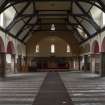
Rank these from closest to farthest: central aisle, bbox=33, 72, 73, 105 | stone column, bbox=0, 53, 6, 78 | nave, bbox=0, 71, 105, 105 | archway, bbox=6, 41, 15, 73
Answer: central aisle, bbox=33, 72, 73, 105 < nave, bbox=0, 71, 105, 105 < stone column, bbox=0, 53, 6, 78 < archway, bbox=6, 41, 15, 73

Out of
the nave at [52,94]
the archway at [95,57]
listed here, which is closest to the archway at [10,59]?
the archway at [95,57]

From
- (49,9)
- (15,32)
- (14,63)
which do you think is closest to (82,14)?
(49,9)

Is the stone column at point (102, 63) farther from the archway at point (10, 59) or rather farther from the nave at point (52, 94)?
the archway at point (10, 59)

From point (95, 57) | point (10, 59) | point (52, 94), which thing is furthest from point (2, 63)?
point (52, 94)

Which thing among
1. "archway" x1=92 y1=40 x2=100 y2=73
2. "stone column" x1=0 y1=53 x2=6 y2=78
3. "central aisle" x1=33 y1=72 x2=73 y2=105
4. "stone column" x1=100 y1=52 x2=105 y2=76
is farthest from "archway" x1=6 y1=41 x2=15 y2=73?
"central aisle" x1=33 y1=72 x2=73 y2=105

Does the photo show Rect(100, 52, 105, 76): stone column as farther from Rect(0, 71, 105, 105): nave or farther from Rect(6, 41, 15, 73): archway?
Rect(6, 41, 15, 73): archway

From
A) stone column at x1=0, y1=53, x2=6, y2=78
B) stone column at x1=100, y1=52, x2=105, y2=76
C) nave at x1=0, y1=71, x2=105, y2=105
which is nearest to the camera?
nave at x1=0, y1=71, x2=105, y2=105

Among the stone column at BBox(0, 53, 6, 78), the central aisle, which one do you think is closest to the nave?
the central aisle

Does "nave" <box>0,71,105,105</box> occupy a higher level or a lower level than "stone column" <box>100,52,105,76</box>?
lower

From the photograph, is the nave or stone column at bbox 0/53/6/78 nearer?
the nave

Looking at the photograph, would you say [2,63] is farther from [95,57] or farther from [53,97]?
[53,97]

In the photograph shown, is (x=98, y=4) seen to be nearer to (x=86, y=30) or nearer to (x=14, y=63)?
(x=86, y=30)

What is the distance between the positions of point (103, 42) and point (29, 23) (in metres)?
15.1

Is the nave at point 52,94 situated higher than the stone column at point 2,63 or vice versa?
the stone column at point 2,63
